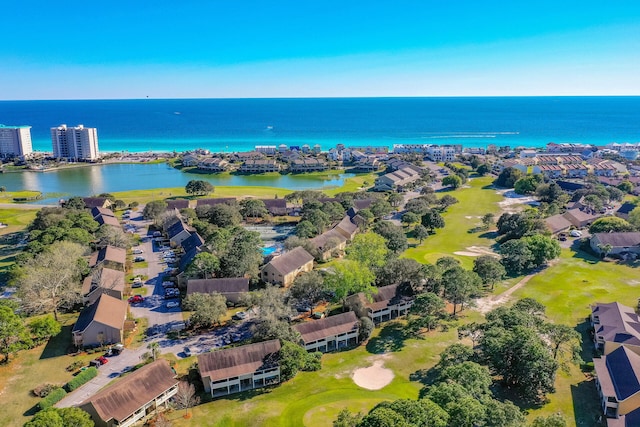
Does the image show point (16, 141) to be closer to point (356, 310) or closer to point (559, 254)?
point (356, 310)

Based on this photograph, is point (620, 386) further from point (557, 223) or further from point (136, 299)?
point (136, 299)

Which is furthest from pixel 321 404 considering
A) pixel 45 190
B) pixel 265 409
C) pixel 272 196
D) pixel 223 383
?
pixel 45 190

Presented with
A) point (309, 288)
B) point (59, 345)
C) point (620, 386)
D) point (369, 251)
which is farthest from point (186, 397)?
point (620, 386)

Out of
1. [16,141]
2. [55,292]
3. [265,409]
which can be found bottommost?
[265,409]

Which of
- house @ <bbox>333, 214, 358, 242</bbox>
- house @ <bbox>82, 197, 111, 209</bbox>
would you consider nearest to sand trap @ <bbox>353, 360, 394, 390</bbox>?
house @ <bbox>333, 214, 358, 242</bbox>

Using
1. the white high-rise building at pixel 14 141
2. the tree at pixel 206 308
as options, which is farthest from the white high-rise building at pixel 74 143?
the tree at pixel 206 308

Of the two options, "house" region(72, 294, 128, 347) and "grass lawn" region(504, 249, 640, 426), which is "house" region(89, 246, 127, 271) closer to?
Result: "house" region(72, 294, 128, 347)
